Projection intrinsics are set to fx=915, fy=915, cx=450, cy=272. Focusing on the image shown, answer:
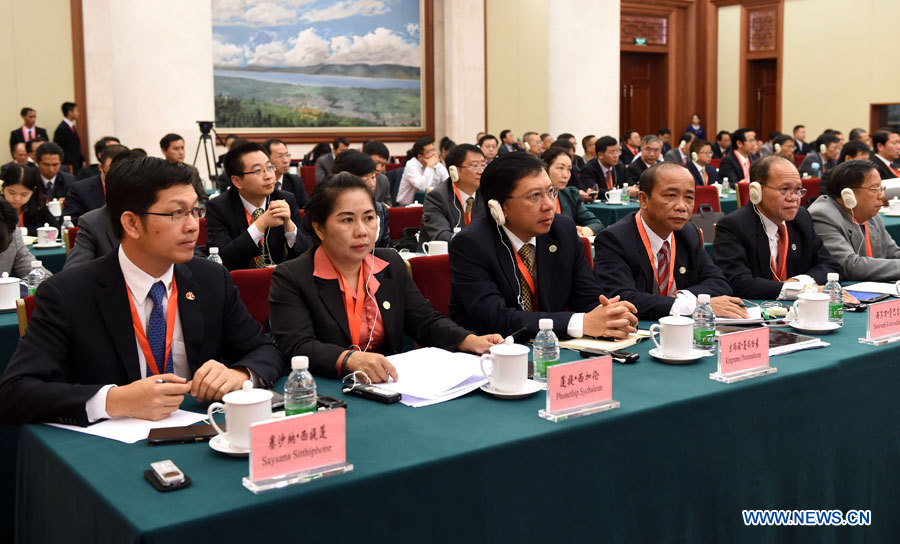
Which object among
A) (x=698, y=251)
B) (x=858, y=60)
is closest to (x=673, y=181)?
(x=698, y=251)

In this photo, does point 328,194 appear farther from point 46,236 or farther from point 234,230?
point 46,236

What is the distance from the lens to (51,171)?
7.76 meters

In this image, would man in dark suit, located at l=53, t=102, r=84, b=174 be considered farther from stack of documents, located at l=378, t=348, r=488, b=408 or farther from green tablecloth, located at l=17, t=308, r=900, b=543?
green tablecloth, located at l=17, t=308, r=900, b=543

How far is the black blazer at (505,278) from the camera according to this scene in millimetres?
2906

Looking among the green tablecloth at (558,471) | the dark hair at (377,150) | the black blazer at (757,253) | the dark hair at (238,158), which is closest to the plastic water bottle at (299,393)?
the green tablecloth at (558,471)

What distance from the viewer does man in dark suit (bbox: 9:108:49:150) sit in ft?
35.4

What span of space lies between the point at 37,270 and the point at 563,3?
8.41 metres

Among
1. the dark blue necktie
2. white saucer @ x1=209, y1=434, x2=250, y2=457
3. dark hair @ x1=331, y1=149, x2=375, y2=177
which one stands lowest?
white saucer @ x1=209, y1=434, x2=250, y2=457

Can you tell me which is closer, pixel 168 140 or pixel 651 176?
pixel 651 176

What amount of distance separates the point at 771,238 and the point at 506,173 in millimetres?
1363

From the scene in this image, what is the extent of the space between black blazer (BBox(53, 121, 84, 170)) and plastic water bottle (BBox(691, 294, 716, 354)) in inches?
394

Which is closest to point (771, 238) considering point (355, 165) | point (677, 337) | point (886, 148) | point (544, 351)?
point (677, 337)

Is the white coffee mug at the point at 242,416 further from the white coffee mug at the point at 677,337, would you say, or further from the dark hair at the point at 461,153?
the dark hair at the point at 461,153

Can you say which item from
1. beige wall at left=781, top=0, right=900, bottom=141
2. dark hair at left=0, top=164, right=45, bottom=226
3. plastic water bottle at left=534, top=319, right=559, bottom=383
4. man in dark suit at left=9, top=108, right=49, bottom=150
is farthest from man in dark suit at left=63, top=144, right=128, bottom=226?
beige wall at left=781, top=0, right=900, bottom=141
